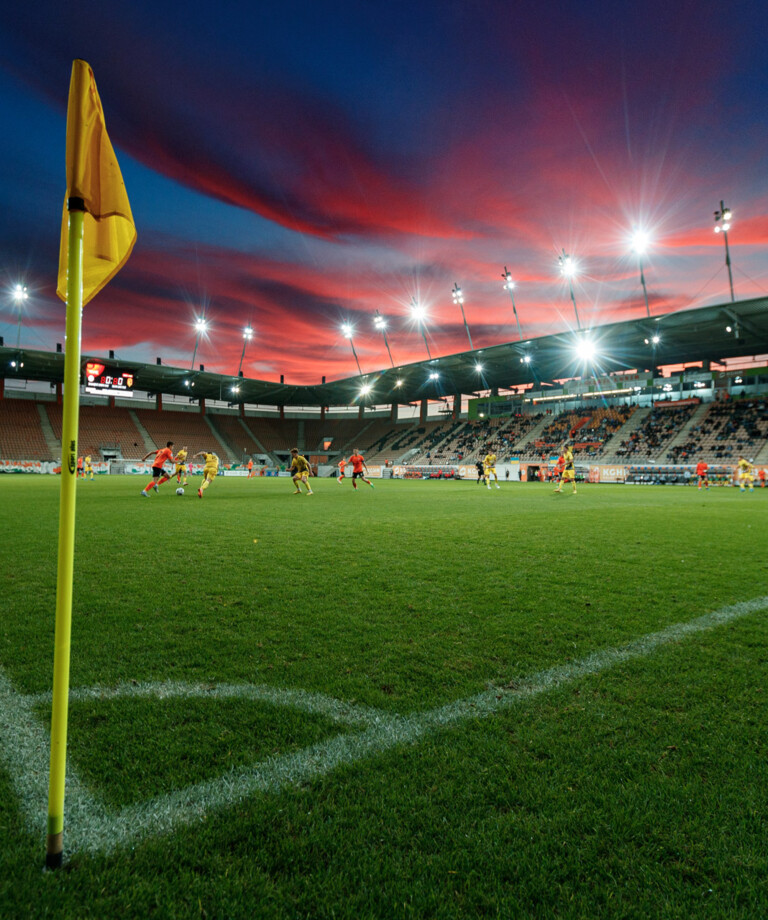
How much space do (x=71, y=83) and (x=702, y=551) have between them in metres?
8.77

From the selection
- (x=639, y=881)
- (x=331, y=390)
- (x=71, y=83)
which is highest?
(x=331, y=390)

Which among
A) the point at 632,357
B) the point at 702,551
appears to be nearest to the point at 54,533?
the point at 702,551

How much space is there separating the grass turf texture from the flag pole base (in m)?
0.05

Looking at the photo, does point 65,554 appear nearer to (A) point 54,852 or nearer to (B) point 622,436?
(A) point 54,852

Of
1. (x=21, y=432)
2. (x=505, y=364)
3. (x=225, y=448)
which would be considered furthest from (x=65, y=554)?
(x=225, y=448)

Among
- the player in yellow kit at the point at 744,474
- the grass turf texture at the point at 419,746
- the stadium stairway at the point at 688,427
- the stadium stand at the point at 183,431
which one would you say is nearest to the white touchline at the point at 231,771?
the grass turf texture at the point at 419,746

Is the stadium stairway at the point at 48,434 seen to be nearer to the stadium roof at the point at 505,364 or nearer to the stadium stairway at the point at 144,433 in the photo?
the stadium roof at the point at 505,364

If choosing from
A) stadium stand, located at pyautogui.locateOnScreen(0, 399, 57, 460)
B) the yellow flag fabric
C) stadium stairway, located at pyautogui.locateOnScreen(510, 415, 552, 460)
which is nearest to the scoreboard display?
stadium stand, located at pyautogui.locateOnScreen(0, 399, 57, 460)

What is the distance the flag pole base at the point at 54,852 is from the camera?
1678 mm

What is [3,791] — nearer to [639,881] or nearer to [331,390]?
[639,881]

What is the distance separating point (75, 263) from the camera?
6.64ft

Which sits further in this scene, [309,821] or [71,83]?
[71,83]

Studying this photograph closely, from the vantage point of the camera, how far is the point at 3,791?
2061mm

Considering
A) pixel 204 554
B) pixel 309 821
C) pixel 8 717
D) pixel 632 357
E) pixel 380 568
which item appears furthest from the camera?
pixel 632 357
